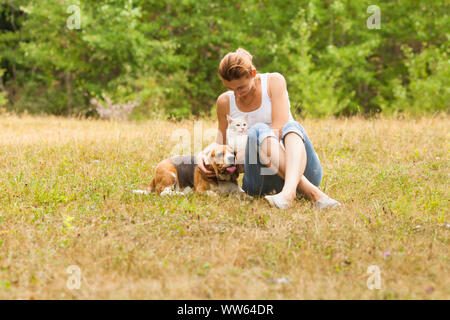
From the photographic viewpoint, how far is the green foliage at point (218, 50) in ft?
62.4

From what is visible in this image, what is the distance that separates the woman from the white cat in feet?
0.22

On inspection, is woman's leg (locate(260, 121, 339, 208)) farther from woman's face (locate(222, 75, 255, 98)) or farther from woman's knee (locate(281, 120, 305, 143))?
woman's face (locate(222, 75, 255, 98))

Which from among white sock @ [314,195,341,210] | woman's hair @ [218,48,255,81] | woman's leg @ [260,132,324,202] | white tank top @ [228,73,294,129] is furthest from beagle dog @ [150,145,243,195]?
white sock @ [314,195,341,210]

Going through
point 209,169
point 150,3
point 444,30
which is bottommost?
point 209,169

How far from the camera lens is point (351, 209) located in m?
4.81

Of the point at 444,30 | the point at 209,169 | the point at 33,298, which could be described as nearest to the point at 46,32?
the point at 444,30

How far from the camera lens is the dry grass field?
3.23 meters

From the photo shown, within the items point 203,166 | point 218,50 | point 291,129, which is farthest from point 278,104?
point 218,50

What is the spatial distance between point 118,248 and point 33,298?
2.72 ft

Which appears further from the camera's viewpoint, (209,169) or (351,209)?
(209,169)

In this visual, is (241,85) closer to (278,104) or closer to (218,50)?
(278,104)

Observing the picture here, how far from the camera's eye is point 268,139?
4738 millimetres

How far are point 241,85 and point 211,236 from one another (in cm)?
154
